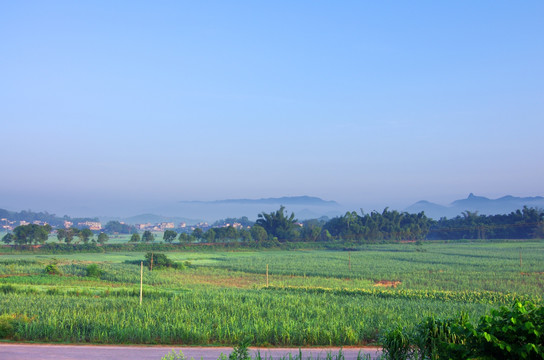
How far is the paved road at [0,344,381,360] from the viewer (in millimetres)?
12148

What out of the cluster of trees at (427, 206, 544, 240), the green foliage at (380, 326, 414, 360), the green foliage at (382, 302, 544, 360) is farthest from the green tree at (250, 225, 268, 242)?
the green foliage at (382, 302, 544, 360)

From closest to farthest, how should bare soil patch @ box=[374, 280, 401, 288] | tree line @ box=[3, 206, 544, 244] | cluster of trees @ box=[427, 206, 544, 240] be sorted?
bare soil patch @ box=[374, 280, 401, 288] < tree line @ box=[3, 206, 544, 244] < cluster of trees @ box=[427, 206, 544, 240]

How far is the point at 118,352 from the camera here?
12.8m

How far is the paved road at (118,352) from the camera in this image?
1215 centimetres

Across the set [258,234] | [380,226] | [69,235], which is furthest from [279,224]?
[69,235]

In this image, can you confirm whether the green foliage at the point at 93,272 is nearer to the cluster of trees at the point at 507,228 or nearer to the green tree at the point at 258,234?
the green tree at the point at 258,234

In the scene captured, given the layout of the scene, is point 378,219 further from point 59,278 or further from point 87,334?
point 87,334

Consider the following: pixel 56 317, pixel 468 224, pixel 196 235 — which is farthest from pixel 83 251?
pixel 468 224

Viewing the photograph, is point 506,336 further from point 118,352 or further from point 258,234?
point 258,234

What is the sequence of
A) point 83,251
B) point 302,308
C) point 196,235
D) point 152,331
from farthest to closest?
point 196,235, point 83,251, point 302,308, point 152,331

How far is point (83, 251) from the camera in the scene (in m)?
78.8

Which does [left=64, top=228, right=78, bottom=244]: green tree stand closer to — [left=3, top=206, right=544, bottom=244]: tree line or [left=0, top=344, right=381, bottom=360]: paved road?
[left=3, top=206, right=544, bottom=244]: tree line

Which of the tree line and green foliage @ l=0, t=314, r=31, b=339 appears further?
the tree line

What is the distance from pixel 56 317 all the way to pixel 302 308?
9493 millimetres
